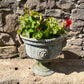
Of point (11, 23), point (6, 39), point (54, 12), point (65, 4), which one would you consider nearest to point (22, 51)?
point (6, 39)

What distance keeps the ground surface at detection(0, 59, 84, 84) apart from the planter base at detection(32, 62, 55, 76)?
0.20 ft

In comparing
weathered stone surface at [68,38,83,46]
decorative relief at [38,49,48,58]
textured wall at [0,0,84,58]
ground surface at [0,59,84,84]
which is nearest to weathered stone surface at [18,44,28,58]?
textured wall at [0,0,84,58]

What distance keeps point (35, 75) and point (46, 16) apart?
3.47 ft

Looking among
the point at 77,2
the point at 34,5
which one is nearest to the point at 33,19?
the point at 34,5

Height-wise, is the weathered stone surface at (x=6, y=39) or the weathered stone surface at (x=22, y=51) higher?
the weathered stone surface at (x=6, y=39)

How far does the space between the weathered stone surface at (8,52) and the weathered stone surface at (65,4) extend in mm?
1202

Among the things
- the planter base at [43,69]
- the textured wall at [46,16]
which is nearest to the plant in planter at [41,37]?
the planter base at [43,69]

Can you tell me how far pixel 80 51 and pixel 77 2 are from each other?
0.92 metres

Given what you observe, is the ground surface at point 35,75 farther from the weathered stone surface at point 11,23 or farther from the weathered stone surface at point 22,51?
the weathered stone surface at point 11,23

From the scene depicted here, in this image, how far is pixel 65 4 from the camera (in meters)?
2.28

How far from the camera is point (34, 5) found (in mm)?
2354

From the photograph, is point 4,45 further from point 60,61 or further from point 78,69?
point 78,69

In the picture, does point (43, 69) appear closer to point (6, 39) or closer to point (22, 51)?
point (22, 51)

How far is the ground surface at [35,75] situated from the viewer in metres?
2.08
